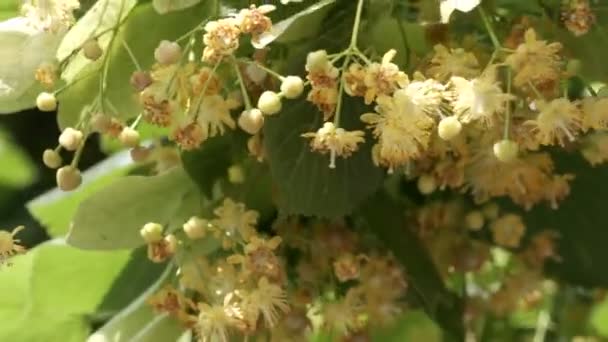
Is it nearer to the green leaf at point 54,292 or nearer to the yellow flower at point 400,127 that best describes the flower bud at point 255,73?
the yellow flower at point 400,127

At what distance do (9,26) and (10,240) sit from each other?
84 millimetres

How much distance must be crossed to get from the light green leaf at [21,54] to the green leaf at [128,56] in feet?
0.06

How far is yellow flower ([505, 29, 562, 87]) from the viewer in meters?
0.40

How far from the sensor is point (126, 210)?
491 millimetres

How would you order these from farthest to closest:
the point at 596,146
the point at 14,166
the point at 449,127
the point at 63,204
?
the point at 14,166 < the point at 63,204 < the point at 596,146 < the point at 449,127

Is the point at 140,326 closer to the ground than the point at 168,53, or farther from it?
closer to the ground

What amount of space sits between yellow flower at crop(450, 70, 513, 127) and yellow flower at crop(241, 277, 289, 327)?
11cm

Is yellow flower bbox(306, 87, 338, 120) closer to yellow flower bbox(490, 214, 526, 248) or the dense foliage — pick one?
the dense foliage

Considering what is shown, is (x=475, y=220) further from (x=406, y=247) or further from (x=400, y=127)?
(x=400, y=127)

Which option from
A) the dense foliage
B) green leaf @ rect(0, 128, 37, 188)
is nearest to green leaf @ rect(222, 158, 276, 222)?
the dense foliage

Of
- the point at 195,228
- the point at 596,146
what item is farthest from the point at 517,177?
the point at 195,228

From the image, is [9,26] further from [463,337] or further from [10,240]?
[463,337]

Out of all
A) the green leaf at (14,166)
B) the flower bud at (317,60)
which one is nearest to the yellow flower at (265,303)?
the flower bud at (317,60)

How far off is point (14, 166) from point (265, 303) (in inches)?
26.3
